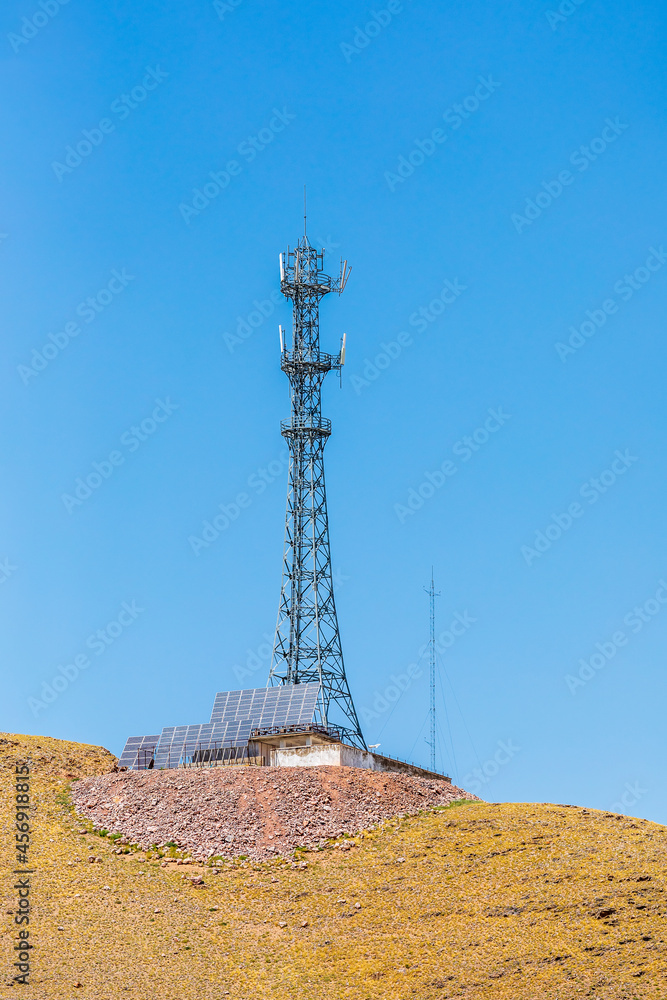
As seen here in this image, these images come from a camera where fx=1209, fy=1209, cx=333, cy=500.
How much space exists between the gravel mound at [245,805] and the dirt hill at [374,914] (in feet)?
2.32

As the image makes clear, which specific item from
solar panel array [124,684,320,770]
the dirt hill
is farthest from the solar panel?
the dirt hill

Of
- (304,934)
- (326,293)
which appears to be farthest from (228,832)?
(326,293)

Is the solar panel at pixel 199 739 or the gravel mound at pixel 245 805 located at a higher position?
the solar panel at pixel 199 739

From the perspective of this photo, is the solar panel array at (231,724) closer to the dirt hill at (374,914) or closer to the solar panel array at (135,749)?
the solar panel array at (135,749)

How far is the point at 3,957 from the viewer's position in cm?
3428

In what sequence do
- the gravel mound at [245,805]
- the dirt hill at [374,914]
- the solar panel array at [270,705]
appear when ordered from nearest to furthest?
the dirt hill at [374,914]
the gravel mound at [245,805]
the solar panel array at [270,705]

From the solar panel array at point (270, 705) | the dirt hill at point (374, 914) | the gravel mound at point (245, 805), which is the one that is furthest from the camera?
the solar panel array at point (270, 705)

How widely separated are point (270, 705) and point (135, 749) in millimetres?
6172

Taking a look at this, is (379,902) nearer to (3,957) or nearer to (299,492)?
(3,957)

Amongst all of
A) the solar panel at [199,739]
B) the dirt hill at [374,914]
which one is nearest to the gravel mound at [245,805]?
the dirt hill at [374,914]

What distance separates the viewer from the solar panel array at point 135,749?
50.6 metres

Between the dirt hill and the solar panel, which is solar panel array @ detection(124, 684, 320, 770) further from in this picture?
the dirt hill

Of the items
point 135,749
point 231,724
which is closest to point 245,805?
point 231,724

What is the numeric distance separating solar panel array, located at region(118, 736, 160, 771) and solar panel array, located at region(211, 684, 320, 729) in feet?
9.17
